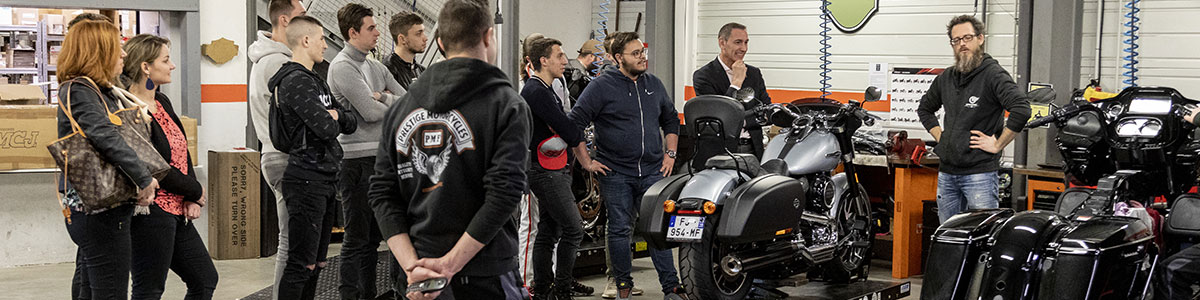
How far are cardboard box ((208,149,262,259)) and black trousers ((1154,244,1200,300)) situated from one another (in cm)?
536

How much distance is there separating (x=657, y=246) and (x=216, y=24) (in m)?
4.10

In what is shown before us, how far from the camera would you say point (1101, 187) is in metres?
4.04

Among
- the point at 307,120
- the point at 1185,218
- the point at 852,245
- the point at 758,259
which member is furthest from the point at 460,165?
the point at 852,245

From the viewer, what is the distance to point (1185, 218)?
3.98 metres

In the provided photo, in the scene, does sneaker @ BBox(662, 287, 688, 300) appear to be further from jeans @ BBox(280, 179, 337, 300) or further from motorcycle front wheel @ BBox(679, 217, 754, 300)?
jeans @ BBox(280, 179, 337, 300)

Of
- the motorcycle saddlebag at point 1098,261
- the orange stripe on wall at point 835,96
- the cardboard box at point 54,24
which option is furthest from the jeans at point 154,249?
the cardboard box at point 54,24

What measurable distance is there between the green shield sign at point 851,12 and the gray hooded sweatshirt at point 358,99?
405cm

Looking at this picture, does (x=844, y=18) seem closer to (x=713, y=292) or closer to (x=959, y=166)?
(x=959, y=166)

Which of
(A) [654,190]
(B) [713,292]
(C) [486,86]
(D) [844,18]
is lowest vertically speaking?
(B) [713,292]

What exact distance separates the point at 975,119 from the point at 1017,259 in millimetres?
1878

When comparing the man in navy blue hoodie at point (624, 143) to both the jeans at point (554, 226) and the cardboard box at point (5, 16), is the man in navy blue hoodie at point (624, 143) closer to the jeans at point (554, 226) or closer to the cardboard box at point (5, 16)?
the jeans at point (554, 226)

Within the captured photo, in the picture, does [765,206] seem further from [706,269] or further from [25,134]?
[25,134]

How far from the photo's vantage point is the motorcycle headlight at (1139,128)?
4.18 metres

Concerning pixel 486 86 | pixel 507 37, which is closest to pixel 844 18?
pixel 507 37
